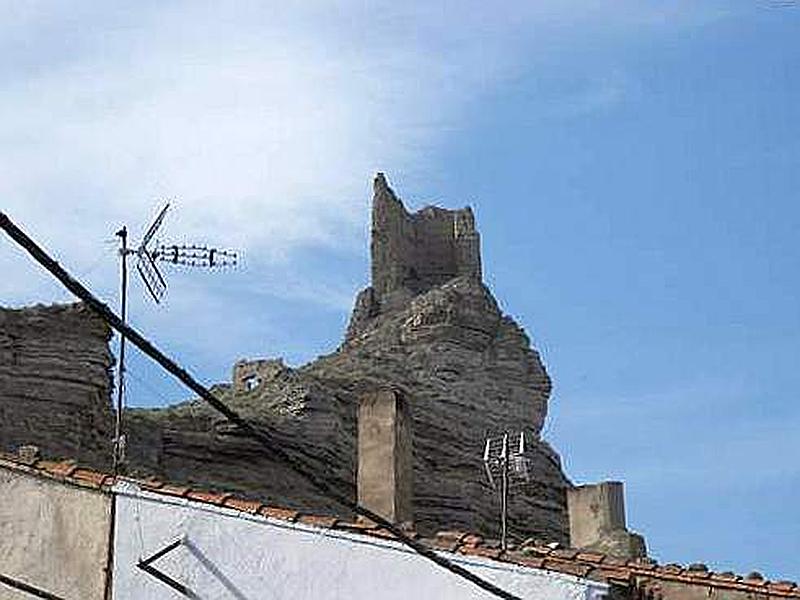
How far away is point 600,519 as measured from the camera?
1806 cm

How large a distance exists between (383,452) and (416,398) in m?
40.5

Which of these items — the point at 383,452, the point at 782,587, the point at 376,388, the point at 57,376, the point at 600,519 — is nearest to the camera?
the point at 782,587

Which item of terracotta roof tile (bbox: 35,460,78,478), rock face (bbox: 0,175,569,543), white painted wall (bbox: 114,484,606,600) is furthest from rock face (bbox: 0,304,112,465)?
white painted wall (bbox: 114,484,606,600)

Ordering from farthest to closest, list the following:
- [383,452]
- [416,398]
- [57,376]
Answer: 1. [416,398]
2. [57,376]
3. [383,452]

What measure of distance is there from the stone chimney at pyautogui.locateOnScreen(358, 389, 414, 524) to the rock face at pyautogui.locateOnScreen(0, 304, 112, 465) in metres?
26.4

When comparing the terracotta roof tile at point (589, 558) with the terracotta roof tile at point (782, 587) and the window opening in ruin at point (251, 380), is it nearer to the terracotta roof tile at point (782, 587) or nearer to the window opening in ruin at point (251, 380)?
the terracotta roof tile at point (782, 587)

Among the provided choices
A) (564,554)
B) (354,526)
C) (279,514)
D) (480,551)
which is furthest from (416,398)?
(480,551)

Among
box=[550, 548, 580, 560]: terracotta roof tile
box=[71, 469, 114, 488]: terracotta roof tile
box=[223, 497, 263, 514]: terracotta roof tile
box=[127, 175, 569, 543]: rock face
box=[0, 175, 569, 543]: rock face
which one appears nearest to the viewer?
box=[223, 497, 263, 514]: terracotta roof tile

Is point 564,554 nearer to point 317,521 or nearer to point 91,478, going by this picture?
point 317,521

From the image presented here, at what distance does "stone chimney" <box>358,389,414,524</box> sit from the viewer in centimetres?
1542

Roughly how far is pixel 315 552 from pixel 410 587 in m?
0.73

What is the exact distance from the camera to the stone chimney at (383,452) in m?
15.4

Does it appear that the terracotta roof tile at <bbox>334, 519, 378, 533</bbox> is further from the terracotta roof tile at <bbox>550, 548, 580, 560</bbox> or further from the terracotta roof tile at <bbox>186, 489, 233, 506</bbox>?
the terracotta roof tile at <bbox>550, 548, 580, 560</bbox>

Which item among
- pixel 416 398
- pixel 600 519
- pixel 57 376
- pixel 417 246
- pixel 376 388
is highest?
pixel 417 246
